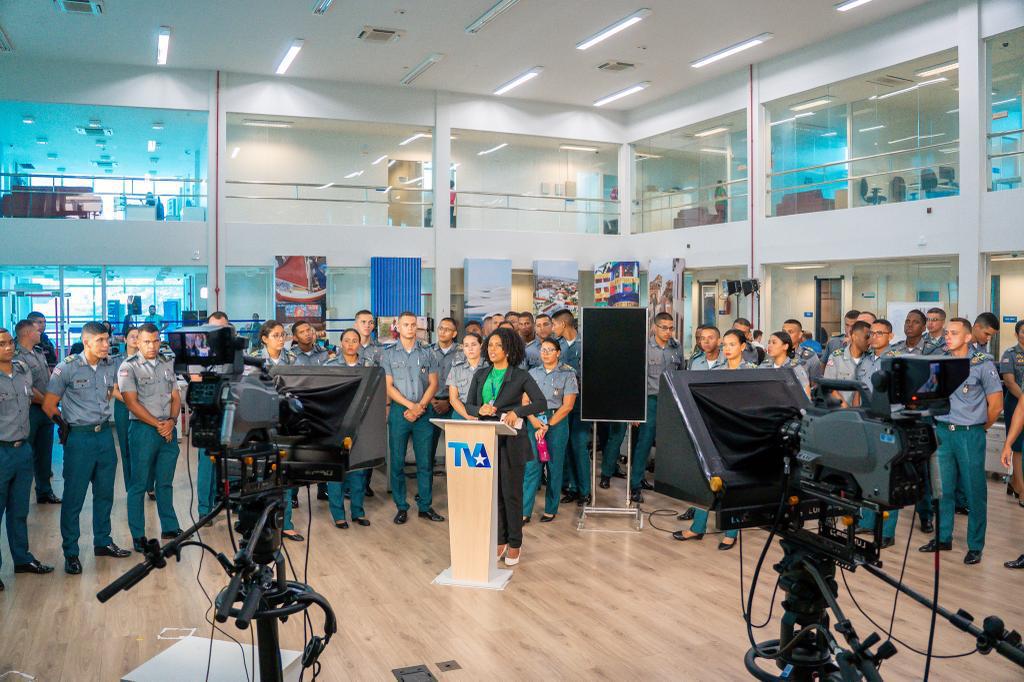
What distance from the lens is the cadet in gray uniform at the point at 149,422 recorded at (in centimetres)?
559

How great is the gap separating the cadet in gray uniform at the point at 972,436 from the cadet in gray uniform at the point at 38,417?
6.98 m

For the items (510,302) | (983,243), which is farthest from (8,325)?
(983,243)

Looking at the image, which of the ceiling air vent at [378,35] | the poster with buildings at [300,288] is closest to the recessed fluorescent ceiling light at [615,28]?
the ceiling air vent at [378,35]

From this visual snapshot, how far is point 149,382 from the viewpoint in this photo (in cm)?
568

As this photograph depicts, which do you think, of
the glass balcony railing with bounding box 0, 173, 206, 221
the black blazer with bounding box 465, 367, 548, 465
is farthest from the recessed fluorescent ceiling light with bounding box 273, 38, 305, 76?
the black blazer with bounding box 465, 367, 548, 465

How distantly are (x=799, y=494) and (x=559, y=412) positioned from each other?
12.6 feet

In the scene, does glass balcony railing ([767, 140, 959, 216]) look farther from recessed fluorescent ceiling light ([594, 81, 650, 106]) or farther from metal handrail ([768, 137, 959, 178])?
recessed fluorescent ceiling light ([594, 81, 650, 106])

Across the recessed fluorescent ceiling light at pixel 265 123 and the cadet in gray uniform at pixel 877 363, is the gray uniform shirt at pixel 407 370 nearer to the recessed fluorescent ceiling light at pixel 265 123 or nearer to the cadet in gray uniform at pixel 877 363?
the cadet in gray uniform at pixel 877 363

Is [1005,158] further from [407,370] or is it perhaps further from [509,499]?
[509,499]

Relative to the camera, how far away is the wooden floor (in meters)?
3.87

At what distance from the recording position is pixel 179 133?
556 inches

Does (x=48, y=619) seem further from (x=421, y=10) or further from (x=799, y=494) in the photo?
(x=421, y=10)

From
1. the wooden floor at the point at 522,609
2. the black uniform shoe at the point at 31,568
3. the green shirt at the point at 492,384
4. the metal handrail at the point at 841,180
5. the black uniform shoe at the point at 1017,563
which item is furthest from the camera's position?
the metal handrail at the point at 841,180

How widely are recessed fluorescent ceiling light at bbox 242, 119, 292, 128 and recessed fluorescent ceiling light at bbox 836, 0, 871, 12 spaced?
874 centimetres
